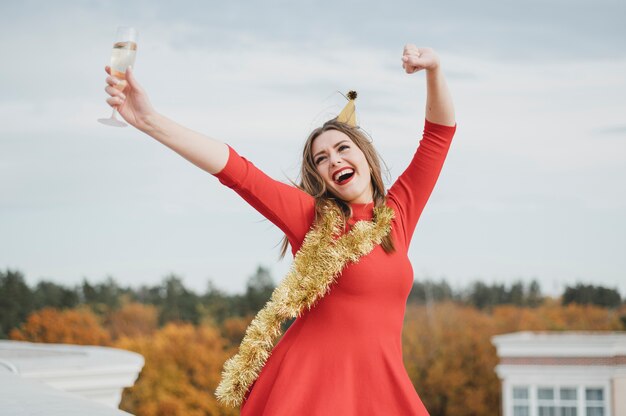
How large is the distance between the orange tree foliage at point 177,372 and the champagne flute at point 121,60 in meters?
27.0

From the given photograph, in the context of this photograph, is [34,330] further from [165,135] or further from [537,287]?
[165,135]

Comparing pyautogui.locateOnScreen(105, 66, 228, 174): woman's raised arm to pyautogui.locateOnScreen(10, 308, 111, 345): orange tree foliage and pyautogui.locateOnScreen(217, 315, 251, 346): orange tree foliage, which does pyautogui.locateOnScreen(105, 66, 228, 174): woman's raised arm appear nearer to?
pyautogui.locateOnScreen(10, 308, 111, 345): orange tree foliage

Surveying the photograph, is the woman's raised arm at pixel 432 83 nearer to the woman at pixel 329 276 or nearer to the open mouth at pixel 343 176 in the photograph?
the woman at pixel 329 276

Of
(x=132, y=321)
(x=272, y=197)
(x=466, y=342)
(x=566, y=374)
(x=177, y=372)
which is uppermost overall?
(x=466, y=342)

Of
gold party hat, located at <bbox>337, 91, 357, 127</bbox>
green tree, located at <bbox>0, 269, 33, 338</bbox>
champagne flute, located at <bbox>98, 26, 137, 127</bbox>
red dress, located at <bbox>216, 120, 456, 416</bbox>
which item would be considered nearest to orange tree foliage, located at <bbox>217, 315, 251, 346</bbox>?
green tree, located at <bbox>0, 269, 33, 338</bbox>

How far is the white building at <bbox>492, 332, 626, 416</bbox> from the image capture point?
59.4 ft

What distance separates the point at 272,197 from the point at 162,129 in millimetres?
374

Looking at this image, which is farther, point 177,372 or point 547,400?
point 177,372

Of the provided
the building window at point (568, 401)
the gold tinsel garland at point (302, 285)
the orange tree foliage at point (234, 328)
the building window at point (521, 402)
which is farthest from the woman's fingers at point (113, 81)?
the orange tree foliage at point (234, 328)

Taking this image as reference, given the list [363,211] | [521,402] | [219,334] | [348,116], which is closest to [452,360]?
[219,334]

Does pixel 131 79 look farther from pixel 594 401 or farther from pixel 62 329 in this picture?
pixel 62 329

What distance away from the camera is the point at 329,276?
224 cm

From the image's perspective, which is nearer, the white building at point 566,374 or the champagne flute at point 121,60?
the champagne flute at point 121,60

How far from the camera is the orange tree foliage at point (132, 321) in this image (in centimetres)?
2931
